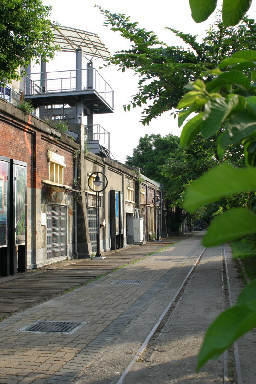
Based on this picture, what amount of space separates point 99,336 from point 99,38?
2266 centimetres

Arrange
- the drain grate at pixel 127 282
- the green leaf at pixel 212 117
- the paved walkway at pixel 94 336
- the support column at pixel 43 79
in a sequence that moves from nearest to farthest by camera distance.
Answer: the green leaf at pixel 212 117
the paved walkway at pixel 94 336
the drain grate at pixel 127 282
the support column at pixel 43 79

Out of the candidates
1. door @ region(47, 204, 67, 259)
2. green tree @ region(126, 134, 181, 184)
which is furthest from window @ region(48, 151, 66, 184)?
green tree @ region(126, 134, 181, 184)

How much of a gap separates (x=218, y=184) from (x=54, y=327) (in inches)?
258

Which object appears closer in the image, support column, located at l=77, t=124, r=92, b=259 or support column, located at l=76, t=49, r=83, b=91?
support column, located at l=77, t=124, r=92, b=259

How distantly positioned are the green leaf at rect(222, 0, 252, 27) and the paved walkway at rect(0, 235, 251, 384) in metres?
1.33

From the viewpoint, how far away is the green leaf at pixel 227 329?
0.54 m

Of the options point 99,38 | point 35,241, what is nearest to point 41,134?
point 35,241

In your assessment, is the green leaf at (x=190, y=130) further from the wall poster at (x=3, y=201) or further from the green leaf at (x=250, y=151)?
the wall poster at (x=3, y=201)

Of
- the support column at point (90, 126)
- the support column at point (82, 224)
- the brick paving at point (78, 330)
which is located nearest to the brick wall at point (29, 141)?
the support column at point (82, 224)

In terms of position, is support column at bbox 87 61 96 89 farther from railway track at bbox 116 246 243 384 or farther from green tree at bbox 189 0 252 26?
green tree at bbox 189 0 252 26

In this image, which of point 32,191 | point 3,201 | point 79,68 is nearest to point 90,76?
point 79,68

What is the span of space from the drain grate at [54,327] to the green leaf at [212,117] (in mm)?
Result: 6045

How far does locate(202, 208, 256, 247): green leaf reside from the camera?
0.54 metres

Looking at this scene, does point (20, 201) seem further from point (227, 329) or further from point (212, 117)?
point (227, 329)
